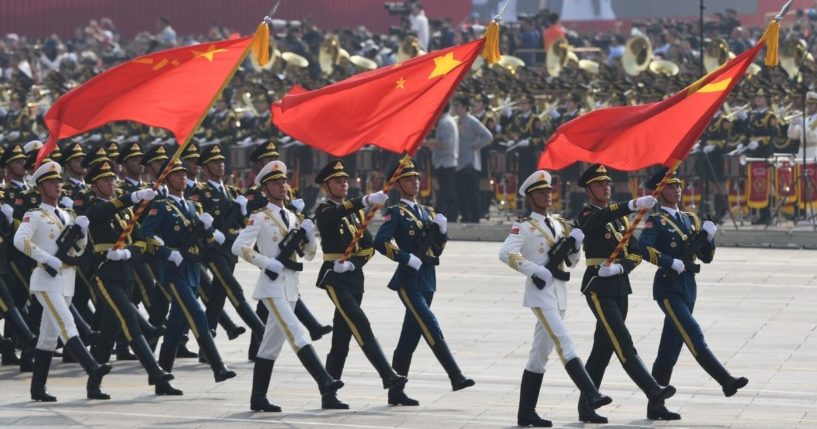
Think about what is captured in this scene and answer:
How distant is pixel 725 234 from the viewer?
89.4ft

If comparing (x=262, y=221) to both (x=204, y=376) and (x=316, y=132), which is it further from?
(x=204, y=376)

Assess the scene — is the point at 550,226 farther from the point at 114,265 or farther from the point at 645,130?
the point at 114,265

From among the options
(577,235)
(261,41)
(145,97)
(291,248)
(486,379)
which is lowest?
(486,379)

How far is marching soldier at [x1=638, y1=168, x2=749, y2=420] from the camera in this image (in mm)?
14578

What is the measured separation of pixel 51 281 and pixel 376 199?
8.09 ft

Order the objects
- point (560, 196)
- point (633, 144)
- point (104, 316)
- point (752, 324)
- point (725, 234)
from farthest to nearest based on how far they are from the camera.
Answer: point (560, 196) < point (725, 234) < point (752, 324) < point (104, 316) < point (633, 144)

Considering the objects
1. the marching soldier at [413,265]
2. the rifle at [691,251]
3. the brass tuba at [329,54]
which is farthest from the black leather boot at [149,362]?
the brass tuba at [329,54]

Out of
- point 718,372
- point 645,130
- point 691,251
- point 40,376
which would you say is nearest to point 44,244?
point 40,376

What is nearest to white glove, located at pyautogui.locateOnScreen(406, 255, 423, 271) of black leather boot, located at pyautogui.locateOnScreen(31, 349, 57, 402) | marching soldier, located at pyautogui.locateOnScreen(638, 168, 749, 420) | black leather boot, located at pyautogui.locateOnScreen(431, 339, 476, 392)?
black leather boot, located at pyautogui.locateOnScreen(431, 339, 476, 392)

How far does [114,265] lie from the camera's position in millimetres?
15773

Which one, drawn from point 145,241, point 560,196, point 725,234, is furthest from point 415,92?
point 560,196

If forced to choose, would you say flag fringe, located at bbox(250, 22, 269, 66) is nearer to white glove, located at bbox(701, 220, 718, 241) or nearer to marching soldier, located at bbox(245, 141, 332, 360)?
marching soldier, located at bbox(245, 141, 332, 360)

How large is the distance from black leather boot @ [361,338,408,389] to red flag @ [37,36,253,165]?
210 centimetres

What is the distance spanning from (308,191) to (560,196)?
3.99 metres
